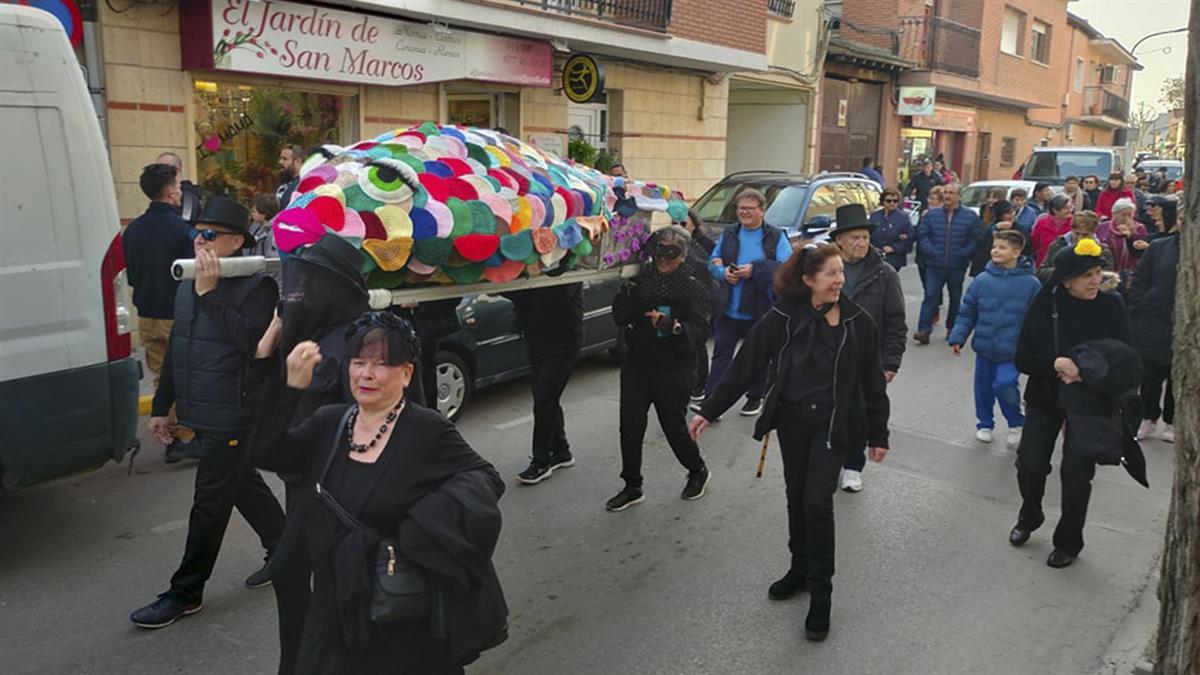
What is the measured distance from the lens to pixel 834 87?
23.0 m

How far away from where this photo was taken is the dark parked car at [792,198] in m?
11.6

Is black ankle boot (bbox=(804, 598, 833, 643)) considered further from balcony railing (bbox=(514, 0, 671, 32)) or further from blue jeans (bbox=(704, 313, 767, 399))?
balcony railing (bbox=(514, 0, 671, 32))

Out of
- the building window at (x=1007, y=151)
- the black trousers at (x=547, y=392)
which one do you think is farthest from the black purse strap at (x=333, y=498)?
the building window at (x=1007, y=151)

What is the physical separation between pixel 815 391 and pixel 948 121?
87.5ft

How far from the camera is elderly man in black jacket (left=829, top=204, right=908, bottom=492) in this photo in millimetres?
6105

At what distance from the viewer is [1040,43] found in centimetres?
3512

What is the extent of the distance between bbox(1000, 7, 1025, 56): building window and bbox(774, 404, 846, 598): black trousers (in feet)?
100

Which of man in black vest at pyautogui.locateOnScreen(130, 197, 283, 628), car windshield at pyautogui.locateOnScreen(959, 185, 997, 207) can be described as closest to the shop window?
man in black vest at pyautogui.locateOnScreen(130, 197, 283, 628)

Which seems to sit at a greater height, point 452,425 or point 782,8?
point 782,8

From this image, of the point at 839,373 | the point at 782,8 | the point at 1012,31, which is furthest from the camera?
the point at 1012,31

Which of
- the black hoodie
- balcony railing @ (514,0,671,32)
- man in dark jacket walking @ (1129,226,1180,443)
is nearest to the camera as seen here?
the black hoodie

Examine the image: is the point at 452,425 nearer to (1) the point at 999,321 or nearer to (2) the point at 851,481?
(2) the point at 851,481

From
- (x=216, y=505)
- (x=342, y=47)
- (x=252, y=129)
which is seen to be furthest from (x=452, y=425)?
(x=342, y=47)

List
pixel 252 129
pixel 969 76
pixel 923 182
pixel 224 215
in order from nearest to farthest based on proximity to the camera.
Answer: pixel 224 215 → pixel 252 129 → pixel 923 182 → pixel 969 76
